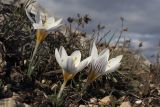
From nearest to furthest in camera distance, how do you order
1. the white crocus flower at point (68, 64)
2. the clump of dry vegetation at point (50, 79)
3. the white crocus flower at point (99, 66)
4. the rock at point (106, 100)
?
1. the white crocus flower at point (68, 64)
2. the white crocus flower at point (99, 66)
3. the clump of dry vegetation at point (50, 79)
4. the rock at point (106, 100)

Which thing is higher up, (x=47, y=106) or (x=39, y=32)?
(x=39, y=32)

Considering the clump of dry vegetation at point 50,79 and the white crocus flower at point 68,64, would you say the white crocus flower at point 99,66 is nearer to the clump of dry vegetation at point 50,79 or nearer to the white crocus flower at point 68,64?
the white crocus flower at point 68,64

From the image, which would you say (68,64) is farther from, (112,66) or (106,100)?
(106,100)

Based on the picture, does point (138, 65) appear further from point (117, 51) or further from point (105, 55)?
point (105, 55)

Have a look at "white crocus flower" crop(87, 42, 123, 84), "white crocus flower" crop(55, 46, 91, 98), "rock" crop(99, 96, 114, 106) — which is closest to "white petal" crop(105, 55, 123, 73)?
"white crocus flower" crop(87, 42, 123, 84)

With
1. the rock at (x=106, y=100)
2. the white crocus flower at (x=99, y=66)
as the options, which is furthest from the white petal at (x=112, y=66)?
the rock at (x=106, y=100)

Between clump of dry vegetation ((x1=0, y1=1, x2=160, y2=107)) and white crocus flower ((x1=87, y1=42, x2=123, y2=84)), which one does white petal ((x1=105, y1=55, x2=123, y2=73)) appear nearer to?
white crocus flower ((x1=87, y1=42, x2=123, y2=84))

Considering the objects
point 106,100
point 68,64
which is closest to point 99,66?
point 68,64

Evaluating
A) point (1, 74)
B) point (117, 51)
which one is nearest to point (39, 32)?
point (1, 74)
